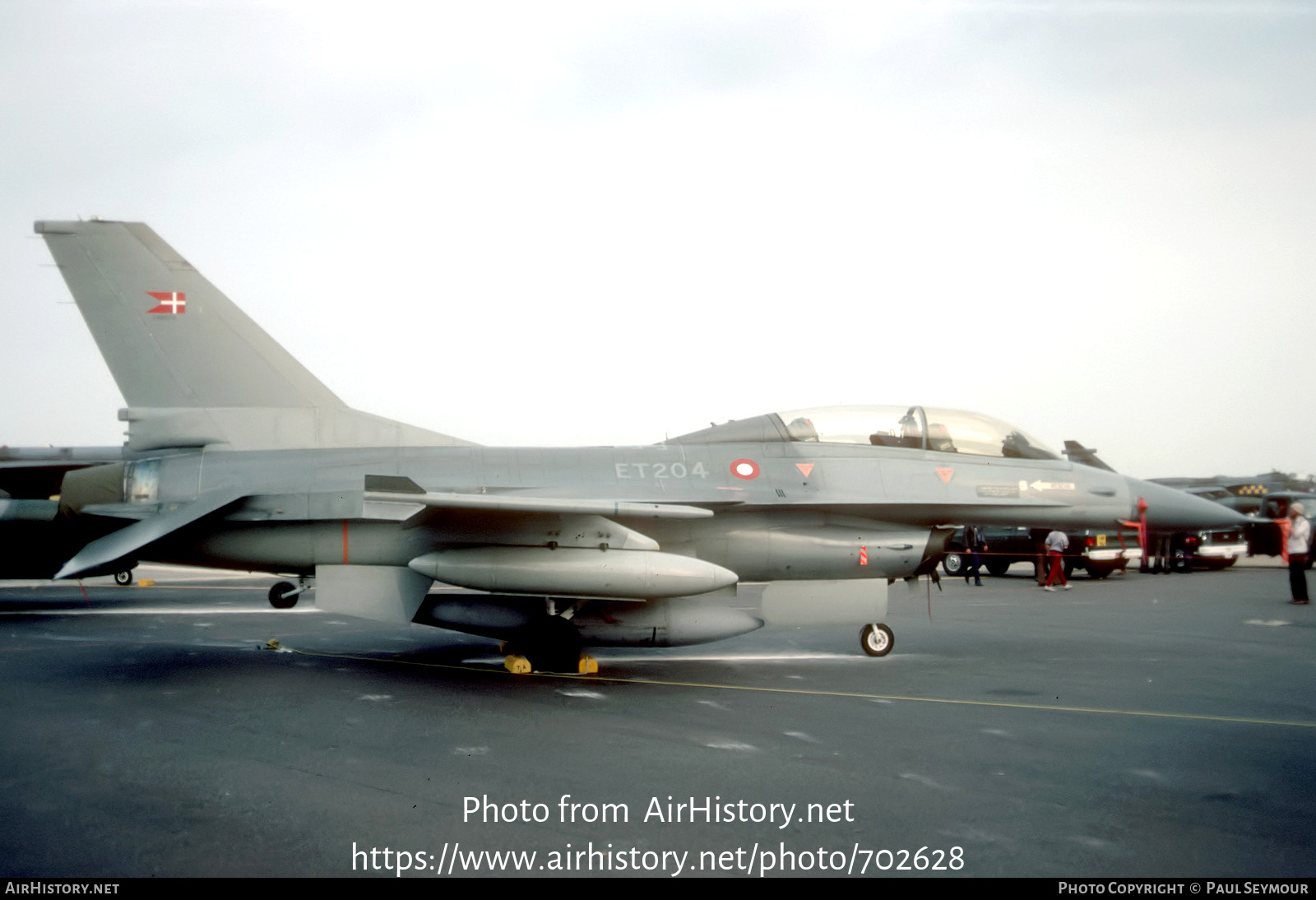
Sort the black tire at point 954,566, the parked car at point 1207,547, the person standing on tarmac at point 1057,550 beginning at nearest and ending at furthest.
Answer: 1. the person standing on tarmac at point 1057,550
2. the parked car at point 1207,547
3. the black tire at point 954,566

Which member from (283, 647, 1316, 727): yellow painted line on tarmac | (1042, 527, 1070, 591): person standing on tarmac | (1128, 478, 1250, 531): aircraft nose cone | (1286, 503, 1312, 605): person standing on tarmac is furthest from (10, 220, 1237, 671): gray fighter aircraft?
(1042, 527, 1070, 591): person standing on tarmac

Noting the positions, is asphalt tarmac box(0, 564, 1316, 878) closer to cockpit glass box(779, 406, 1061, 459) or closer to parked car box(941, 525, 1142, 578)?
cockpit glass box(779, 406, 1061, 459)

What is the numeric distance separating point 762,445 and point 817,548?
122 centimetres

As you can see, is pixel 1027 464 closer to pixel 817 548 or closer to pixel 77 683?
pixel 817 548

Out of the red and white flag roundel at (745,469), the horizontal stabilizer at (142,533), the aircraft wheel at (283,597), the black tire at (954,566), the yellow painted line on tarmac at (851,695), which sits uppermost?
the red and white flag roundel at (745,469)

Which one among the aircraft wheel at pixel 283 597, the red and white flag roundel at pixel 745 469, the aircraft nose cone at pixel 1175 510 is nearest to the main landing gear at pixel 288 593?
the aircraft wheel at pixel 283 597

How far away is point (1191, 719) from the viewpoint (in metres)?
6.09

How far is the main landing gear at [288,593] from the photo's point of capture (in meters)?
8.84

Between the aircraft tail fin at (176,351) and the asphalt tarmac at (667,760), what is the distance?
2332 mm

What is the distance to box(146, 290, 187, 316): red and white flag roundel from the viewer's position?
28.0 feet

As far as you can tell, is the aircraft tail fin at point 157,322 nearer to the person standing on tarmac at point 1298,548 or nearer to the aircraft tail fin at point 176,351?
the aircraft tail fin at point 176,351

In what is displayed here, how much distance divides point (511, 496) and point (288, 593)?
12.3 ft

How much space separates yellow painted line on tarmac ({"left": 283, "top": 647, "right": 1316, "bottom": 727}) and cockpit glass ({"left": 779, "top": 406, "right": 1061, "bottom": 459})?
287 centimetres

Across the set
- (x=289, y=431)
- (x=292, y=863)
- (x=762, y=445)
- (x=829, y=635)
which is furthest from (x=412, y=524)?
(x=829, y=635)
